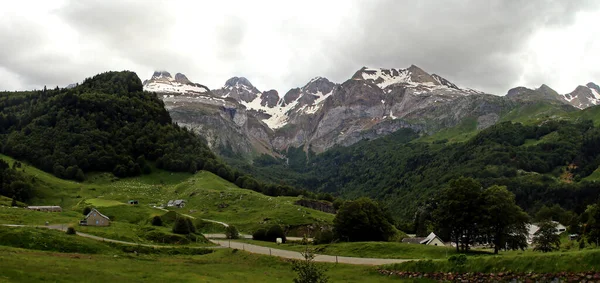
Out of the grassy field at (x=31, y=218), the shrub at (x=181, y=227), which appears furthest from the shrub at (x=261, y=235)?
the grassy field at (x=31, y=218)

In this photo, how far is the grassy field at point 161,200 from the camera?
117500 mm

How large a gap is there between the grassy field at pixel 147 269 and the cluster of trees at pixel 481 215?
20.5 m

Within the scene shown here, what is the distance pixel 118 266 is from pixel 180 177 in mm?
146555

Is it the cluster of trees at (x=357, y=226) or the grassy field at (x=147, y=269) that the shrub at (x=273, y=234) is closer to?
the cluster of trees at (x=357, y=226)

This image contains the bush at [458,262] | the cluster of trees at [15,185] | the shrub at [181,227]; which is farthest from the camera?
the cluster of trees at [15,185]

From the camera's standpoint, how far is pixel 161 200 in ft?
484

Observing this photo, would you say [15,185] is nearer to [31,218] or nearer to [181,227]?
[31,218]

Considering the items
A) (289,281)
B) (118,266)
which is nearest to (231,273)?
(289,281)

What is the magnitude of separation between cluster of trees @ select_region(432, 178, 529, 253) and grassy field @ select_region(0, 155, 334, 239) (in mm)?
62026

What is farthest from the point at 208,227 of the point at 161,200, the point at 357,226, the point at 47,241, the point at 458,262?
the point at 458,262

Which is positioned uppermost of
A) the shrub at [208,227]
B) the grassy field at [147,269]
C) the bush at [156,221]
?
the bush at [156,221]

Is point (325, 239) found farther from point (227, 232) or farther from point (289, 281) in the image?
point (289, 281)

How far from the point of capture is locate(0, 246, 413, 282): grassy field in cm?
3594

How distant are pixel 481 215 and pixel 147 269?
47243 millimetres
